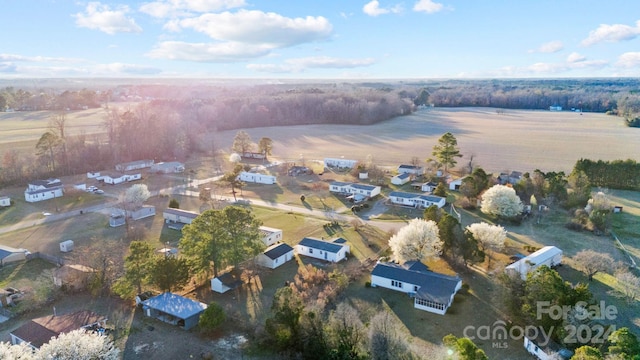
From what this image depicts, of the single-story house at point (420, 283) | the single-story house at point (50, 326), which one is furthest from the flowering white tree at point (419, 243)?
the single-story house at point (50, 326)

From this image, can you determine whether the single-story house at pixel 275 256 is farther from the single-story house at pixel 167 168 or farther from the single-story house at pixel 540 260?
the single-story house at pixel 167 168

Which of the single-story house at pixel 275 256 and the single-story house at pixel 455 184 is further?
the single-story house at pixel 455 184

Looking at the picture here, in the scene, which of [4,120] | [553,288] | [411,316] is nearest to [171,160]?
[4,120]

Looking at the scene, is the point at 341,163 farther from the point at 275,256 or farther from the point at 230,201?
the point at 275,256

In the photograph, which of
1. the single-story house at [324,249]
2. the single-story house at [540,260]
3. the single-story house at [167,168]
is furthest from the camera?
the single-story house at [167,168]

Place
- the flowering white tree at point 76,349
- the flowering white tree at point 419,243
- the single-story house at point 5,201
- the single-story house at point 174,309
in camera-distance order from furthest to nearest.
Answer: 1. the single-story house at point 5,201
2. the flowering white tree at point 419,243
3. the single-story house at point 174,309
4. the flowering white tree at point 76,349

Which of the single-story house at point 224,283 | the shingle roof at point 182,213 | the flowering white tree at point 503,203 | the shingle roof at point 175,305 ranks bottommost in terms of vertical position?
the single-story house at point 224,283
